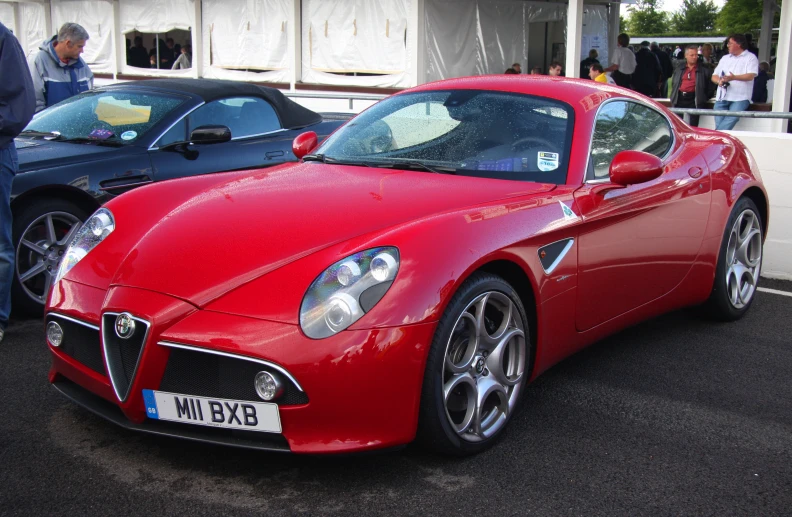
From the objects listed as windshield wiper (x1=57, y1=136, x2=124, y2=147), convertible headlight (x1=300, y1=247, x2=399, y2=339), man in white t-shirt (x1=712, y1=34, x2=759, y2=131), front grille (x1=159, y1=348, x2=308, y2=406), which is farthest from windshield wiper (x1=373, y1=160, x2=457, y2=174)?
man in white t-shirt (x1=712, y1=34, x2=759, y2=131)

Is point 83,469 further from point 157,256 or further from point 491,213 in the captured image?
point 491,213

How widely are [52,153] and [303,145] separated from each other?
5.73ft

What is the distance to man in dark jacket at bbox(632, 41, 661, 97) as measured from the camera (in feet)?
51.9

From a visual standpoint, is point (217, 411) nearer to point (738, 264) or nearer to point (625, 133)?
point (625, 133)

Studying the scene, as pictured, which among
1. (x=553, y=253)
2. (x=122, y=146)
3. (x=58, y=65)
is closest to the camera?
(x=553, y=253)

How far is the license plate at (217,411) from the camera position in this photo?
9.36ft

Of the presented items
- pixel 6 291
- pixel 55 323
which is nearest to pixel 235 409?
pixel 55 323

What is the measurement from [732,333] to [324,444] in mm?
3192

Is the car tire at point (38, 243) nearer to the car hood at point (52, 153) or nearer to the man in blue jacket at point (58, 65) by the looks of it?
the car hood at point (52, 153)

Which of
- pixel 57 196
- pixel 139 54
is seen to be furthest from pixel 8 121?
pixel 139 54

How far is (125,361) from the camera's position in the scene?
3004 millimetres

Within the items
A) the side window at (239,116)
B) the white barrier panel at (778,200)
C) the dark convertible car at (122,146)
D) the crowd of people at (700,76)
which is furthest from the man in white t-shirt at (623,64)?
the side window at (239,116)

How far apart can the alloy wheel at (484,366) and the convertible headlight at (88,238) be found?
1528 mm

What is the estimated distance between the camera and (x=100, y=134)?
5.92 metres
